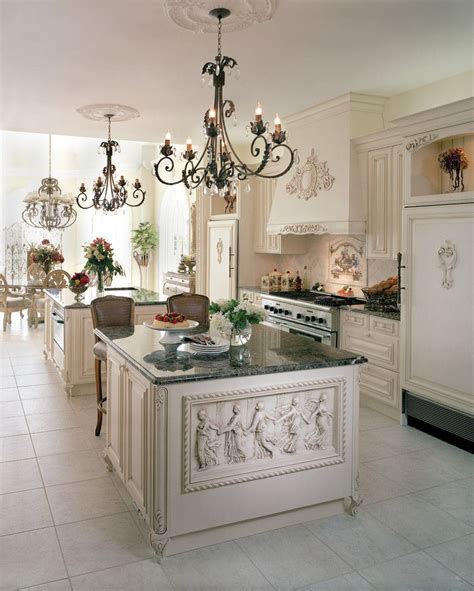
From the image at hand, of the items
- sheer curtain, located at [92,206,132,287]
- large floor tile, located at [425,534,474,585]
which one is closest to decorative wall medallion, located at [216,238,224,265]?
large floor tile, located at [425,534,474,585]

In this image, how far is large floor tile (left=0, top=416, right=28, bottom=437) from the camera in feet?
14.6

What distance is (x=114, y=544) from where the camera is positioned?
9.34 feet

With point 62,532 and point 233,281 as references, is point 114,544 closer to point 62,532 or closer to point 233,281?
point 62,532

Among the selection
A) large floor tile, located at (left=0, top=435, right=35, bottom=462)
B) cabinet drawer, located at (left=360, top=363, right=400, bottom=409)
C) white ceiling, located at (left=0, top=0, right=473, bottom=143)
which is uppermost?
white ceiling, located at (left=0, top=0, right=473, bottom=143)

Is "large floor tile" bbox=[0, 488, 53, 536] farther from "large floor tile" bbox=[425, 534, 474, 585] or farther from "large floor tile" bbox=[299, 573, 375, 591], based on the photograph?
"large floor tile" bbox=[425, 534, 474, 585]

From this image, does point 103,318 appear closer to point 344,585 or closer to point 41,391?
point 41,391

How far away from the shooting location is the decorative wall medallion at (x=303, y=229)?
18.7ft

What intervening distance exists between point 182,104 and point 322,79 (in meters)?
1.53

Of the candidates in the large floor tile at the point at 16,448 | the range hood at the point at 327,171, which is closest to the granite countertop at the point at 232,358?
the large floor tile at the point at 16,448

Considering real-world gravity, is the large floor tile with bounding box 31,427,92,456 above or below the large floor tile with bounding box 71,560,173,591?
above

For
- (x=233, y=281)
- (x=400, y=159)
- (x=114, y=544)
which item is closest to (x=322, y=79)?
(x=400, y=159)

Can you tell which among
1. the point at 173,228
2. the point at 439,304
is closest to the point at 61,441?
the point at 439,304

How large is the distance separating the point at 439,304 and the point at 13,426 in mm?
3554

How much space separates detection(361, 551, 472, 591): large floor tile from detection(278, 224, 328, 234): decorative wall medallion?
11.5 ft
